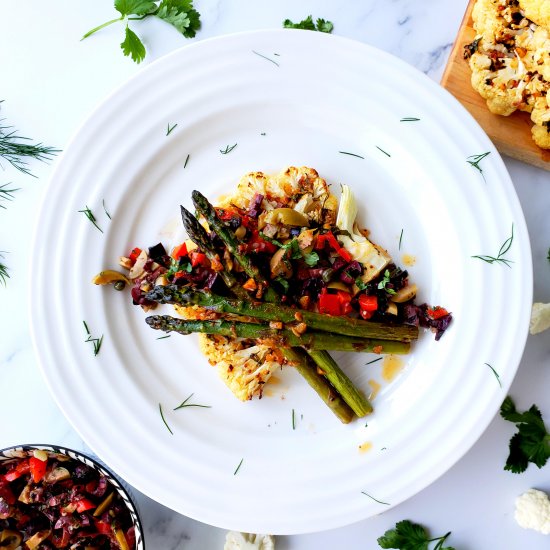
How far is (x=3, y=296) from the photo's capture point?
195 inches

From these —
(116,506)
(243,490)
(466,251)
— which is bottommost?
(116,506)

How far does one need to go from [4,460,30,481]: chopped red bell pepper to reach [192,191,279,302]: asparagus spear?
7.65 feet

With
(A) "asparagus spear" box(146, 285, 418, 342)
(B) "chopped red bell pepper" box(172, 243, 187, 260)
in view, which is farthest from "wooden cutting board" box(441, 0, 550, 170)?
(B) "chopped red bell pepper" box(172, 243, 187, 260)

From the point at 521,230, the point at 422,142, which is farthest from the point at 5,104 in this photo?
the point at 521,230

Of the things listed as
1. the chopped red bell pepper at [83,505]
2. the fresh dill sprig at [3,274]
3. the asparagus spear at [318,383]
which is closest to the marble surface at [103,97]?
the fresh dill sprig at [3,274]

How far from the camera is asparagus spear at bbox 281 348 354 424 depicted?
427 cm

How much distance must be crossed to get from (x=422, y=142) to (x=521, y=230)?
0.94 metres

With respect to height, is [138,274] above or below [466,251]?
below

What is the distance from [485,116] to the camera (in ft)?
14.7

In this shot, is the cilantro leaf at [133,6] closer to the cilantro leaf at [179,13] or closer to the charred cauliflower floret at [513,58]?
the cilantro leaf at [179,13]

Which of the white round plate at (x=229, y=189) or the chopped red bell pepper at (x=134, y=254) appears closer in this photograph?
the white round plate at (x=229, y=189)

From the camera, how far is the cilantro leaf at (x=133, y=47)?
4672 millimetres

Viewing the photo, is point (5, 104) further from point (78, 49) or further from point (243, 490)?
point (243, 490)

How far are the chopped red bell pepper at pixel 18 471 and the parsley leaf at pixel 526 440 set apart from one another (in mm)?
3708
